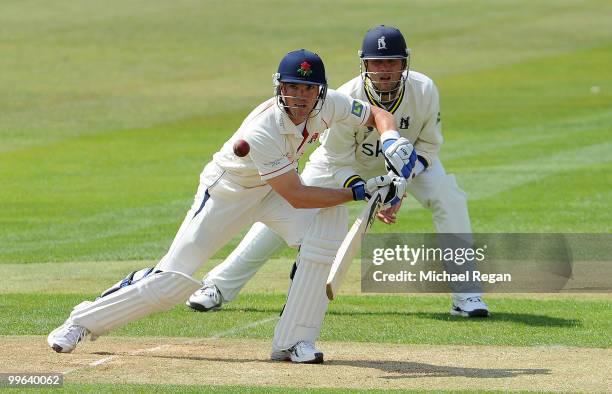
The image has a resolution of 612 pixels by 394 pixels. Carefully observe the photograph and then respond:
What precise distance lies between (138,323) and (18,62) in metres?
23.8

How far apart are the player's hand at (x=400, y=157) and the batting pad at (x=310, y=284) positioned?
0.43 m

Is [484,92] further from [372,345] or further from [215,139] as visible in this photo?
[372,345]

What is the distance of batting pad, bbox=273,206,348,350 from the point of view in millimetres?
7367

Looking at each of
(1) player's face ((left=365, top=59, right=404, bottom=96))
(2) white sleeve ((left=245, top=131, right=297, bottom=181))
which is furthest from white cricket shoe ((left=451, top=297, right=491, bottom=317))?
(2) white sleeve ((left=245, top=131, right=297, bottom=181))

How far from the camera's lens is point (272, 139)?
7.23m

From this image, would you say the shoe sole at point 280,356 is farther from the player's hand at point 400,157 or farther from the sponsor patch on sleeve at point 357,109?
the sponsor patch on sleeve at point 357,109

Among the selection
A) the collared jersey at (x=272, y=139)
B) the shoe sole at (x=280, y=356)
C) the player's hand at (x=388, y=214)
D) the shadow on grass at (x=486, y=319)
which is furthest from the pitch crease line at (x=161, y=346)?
the player's hand at (x=388, y=214)

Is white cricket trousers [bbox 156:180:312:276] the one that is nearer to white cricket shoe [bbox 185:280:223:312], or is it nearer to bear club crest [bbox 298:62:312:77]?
bear club crest [bbox 298:62:312:77]

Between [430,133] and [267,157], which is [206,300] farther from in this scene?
[267,157]

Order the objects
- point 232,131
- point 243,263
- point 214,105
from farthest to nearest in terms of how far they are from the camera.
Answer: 1. point 214,105
2. point 232,131
3. point 243,263

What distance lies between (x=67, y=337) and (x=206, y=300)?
1.94 meters

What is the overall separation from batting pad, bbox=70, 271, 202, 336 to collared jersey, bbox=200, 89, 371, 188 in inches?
23.9

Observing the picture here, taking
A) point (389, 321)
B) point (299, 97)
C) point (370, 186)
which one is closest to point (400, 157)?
point (370, 186)

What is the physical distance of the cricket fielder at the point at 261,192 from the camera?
722 centimetres
